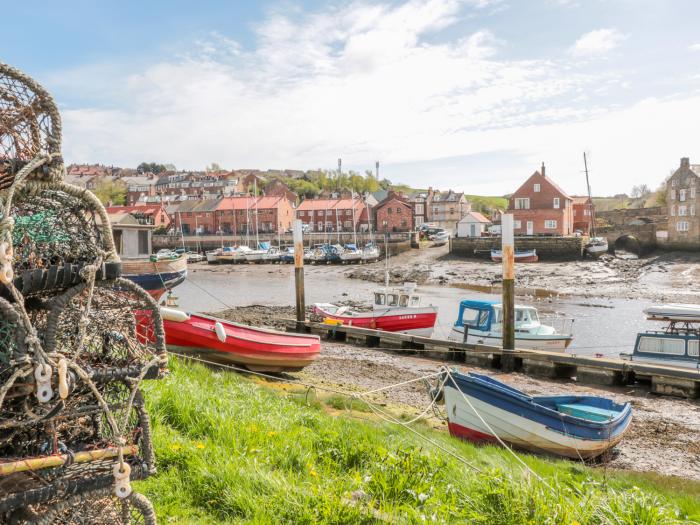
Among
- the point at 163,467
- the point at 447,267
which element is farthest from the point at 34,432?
the point at 447,267

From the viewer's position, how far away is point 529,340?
19078mm

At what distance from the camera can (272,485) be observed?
540cm

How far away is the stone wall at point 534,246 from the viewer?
58.8 meters

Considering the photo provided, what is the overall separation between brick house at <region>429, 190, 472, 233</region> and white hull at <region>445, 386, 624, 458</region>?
3295 inches

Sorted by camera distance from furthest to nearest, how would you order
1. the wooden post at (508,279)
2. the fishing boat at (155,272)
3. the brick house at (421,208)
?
the brick house at (421,208) → the fishing boat at (155,272) → the wooden post at (508,279)

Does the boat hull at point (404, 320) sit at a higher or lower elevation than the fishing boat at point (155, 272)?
lower

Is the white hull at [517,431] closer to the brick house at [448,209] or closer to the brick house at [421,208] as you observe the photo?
the brick house at [421,208]

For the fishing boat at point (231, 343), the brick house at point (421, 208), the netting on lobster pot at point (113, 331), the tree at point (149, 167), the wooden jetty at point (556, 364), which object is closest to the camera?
the netting on lobster pot at point (113, 331)

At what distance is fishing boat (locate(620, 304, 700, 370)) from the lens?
15.8m

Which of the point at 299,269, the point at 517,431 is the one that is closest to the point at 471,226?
the point at 299,269

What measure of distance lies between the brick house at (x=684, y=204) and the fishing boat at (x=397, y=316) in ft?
156

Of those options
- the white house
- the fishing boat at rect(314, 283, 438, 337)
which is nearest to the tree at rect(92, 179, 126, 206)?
the white house

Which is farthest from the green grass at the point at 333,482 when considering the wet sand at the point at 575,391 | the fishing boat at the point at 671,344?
the fishing boat at the point at 671,344

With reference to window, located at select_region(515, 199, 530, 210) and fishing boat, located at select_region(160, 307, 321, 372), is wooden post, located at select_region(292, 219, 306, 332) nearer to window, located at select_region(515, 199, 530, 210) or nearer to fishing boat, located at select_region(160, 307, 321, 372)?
fishing boat, located at select_region(160, 307, 321, 372)
